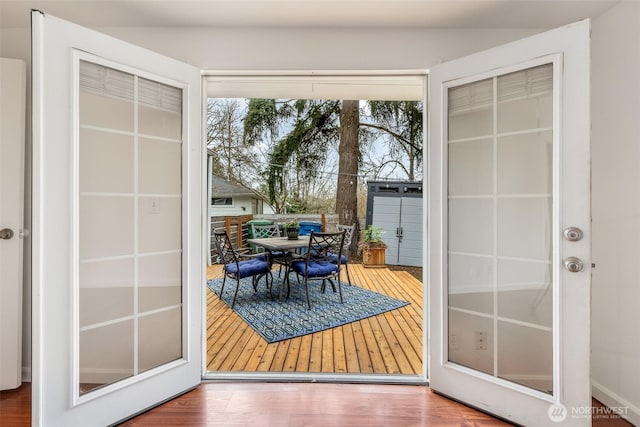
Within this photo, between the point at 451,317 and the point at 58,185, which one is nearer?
the point at 58,185

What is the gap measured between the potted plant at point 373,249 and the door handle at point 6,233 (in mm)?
4706

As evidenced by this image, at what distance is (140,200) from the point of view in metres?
1.59

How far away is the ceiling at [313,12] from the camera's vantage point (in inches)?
63.0

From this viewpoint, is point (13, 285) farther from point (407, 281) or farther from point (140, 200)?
point (407, 281)

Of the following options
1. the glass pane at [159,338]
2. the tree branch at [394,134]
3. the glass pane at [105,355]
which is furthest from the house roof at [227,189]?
the glass pane at [105,355]

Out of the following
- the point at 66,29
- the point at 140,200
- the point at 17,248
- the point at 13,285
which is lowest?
the point at 13,285

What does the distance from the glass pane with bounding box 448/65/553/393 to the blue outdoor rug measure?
1.48m

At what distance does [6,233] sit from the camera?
5.61ft

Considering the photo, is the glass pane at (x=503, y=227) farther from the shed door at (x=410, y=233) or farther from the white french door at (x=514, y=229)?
the shed door at (x=410, y=233)

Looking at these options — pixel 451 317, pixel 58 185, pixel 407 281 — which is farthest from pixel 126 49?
pixel 407 281

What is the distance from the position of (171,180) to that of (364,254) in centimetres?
437

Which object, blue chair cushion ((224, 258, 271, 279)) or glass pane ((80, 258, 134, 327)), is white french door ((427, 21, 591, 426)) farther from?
Result: blue chair cushion ((224, 258, 271, 279))

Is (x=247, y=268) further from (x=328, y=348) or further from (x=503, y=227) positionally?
(x=503, y=227)

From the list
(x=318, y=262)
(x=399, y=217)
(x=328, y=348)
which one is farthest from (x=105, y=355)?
(x=399, y=217)
